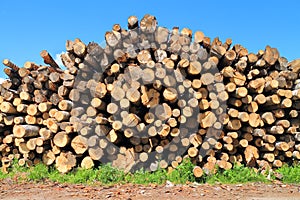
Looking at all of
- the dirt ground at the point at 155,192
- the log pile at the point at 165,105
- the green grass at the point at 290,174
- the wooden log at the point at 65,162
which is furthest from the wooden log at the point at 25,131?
the green grass at the point at 290,174

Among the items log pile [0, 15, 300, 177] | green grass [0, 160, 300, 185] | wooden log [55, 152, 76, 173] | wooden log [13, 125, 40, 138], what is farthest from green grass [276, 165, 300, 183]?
wooden log [13, 125, 40, 138]

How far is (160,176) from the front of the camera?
6.32 meters

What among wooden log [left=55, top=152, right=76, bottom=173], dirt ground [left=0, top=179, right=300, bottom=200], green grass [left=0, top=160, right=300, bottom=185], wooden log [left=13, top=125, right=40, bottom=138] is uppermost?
wooden log [left=13, top=125, right=40, bottom=138]

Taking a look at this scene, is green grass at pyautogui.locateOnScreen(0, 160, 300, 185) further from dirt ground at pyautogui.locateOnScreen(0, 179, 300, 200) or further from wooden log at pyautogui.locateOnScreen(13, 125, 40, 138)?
wooden log at pyautogui.locateOnScreen(13, 125, 40, 138)

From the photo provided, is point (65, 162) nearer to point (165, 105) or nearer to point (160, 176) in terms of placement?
point (160, 176)

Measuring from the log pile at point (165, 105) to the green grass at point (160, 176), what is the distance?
0.16m

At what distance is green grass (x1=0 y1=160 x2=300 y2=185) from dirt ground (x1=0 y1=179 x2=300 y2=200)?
0.20m

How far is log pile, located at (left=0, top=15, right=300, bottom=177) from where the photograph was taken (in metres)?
6.42

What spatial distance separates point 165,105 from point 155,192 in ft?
4.92

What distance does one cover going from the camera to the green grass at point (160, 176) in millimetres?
6305

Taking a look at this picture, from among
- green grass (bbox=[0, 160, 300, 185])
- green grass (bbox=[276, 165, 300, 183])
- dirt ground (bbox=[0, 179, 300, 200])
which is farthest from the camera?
green grass (bbox=[276, 165, 300, 183])

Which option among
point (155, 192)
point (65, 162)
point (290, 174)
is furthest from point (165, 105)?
point (290, 174)

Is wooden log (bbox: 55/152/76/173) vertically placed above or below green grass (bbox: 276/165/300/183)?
above

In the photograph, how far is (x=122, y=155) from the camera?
6.63 metres
